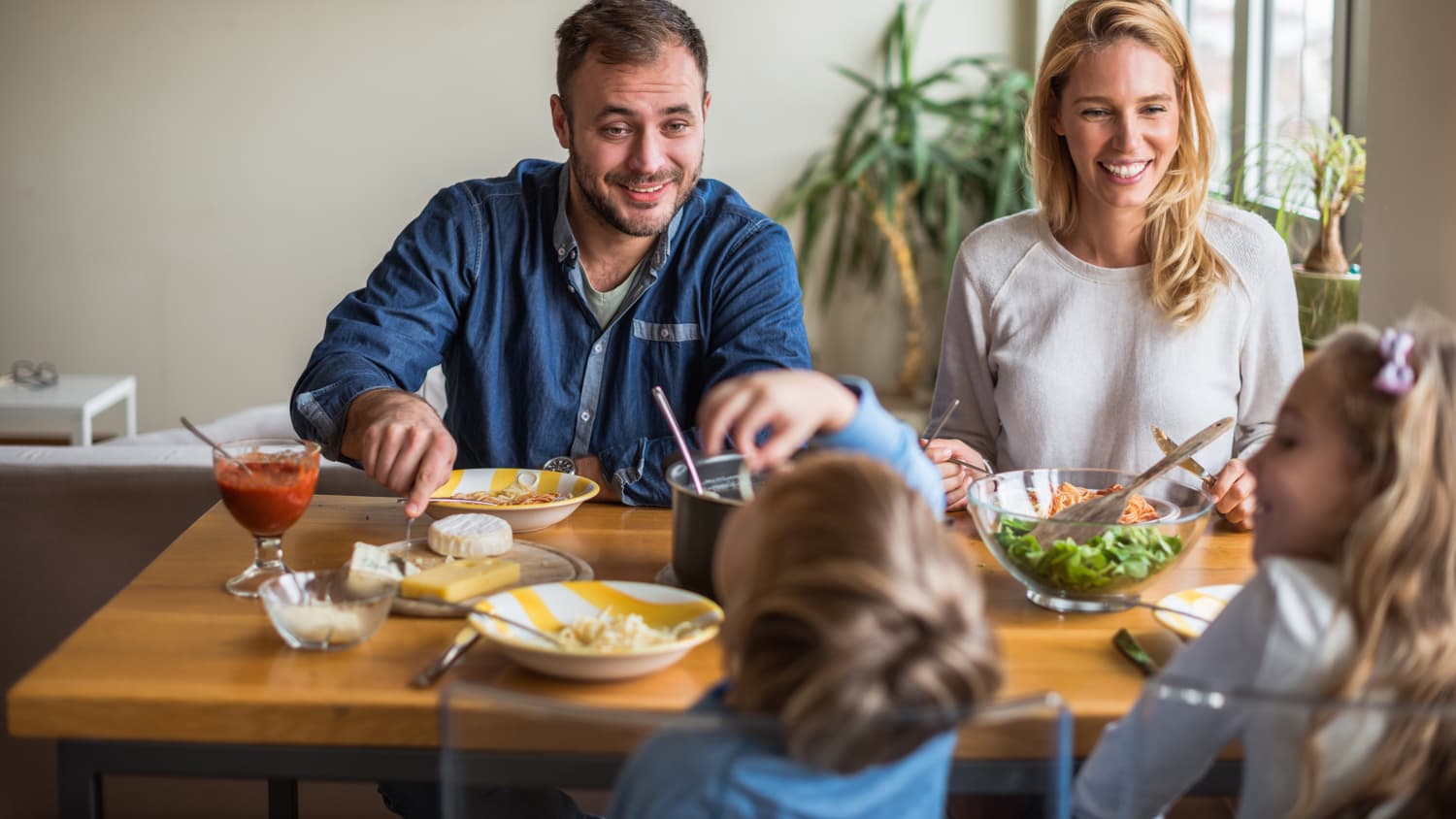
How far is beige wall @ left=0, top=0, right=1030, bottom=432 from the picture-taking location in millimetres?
5395

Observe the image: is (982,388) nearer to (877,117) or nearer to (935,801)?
(935,801)

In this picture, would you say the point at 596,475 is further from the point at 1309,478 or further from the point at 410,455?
the point at 1309,478

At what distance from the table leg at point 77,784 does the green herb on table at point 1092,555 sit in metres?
0.91

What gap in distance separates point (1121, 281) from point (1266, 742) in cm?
132

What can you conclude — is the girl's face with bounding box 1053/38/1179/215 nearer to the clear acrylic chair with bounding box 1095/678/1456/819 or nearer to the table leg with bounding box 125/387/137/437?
the clear acrylic chair with bounding box 1095/678/1456/819

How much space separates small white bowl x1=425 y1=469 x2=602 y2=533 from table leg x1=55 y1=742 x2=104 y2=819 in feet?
1.90

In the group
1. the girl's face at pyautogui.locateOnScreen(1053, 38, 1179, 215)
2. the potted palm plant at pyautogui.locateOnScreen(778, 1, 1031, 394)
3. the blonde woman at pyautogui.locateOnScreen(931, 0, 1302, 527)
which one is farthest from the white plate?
the potted palm plant at pyautogui.locateOnScreen(778, 1, 1031, 394)

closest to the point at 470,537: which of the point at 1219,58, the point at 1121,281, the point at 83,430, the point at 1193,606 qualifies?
Result: the point at 1193,606

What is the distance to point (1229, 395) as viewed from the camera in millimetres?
2102

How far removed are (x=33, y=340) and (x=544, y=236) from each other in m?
4.17

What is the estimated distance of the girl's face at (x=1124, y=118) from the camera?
79.4 inches

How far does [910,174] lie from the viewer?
5375 millimetres

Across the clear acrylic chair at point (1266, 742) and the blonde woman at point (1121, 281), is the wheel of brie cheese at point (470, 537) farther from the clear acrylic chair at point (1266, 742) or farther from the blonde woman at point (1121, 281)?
the clear acrylic chair at point (1266, 742)

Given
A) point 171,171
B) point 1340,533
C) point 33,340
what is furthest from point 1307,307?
point 33,340
